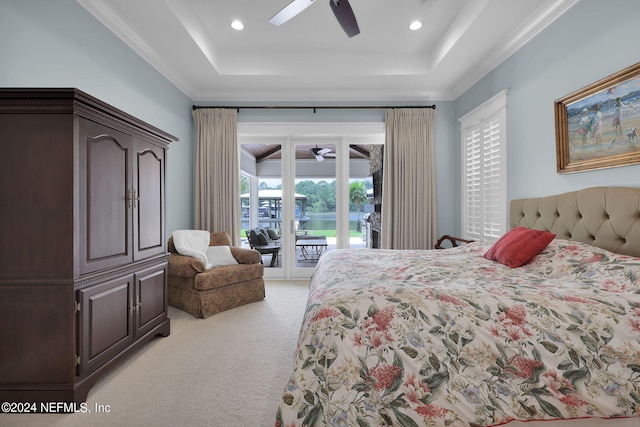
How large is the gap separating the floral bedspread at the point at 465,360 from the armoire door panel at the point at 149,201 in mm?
1798

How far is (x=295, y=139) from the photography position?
4660 millimetres

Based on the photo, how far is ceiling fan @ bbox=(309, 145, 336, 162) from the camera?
15.3 ft

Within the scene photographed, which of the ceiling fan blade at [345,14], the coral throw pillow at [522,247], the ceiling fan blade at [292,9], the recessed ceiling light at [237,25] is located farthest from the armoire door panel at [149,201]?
the coral throw pillow at [522,247]

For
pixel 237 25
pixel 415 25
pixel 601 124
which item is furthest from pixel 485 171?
pixel 237 25

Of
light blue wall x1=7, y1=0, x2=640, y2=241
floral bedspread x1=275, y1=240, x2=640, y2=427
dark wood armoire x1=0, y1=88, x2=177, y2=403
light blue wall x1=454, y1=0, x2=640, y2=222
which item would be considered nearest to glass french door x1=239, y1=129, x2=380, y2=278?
light blue wall x1=7, y1=0, x2=640, y2=241

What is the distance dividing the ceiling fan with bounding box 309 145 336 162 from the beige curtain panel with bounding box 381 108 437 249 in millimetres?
979

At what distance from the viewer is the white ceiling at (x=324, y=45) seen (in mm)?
2713

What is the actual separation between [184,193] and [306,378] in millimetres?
3719

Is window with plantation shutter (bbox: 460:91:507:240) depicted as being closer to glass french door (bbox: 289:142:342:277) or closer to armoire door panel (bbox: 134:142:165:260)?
glass french door (bbox: 289:142:342:277)

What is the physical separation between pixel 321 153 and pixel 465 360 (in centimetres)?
387

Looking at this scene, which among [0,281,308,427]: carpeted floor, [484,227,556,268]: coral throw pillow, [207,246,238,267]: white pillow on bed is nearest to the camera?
[0,281,308,427]: carpeted floor

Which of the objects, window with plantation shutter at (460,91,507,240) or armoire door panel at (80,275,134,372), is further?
window with plantation shutter at (460,91,507,240)

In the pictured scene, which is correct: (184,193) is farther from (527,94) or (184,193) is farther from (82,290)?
(527,94)

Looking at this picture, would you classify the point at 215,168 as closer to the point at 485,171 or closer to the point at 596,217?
the point at 485,171
